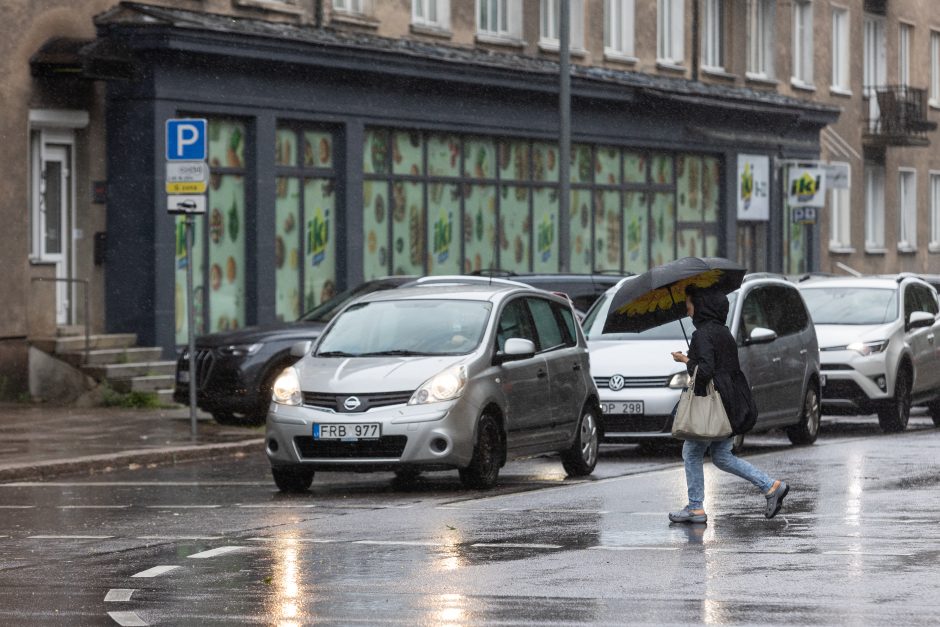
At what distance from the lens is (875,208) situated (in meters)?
50.5

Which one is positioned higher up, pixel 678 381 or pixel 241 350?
pixel 241 350

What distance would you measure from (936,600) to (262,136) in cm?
2041

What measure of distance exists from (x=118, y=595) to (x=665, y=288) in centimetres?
482

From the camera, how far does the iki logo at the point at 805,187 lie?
40969 millimetres

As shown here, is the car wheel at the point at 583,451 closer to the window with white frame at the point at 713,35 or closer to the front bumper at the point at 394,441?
the front bumper at the point at 394,441

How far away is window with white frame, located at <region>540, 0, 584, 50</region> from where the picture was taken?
36.5 m

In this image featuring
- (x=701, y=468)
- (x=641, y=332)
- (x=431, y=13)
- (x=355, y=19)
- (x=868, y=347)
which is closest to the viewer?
(x=701, y=468)

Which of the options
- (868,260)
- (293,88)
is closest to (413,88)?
(293,88)

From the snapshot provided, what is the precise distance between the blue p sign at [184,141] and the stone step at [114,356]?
5.46m

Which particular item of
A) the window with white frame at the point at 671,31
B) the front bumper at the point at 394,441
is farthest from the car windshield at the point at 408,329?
the window with white frame at the point at 671,31

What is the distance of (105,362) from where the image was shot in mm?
25547

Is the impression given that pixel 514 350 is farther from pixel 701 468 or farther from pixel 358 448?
pixel 701 468

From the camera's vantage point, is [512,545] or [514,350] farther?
[514,350]

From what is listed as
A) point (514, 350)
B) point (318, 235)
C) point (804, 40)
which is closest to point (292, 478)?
point (514, 350)
